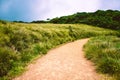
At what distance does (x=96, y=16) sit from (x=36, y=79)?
57.8m

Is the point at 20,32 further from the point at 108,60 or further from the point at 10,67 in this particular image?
the point at 108,60

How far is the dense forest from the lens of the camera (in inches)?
2341

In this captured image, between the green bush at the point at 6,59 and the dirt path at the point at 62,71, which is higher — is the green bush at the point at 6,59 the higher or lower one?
the higher one

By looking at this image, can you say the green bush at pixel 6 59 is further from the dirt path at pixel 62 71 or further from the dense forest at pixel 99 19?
the dense forest at pixel 99 19

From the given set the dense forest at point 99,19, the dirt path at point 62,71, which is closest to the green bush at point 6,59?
the dirt path at point 62,71

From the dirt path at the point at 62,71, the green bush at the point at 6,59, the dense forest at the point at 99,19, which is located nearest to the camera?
the dirt path at the point at 62,71

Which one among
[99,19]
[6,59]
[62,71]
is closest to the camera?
[62,71]

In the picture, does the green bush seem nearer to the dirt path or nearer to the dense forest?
the dirt path

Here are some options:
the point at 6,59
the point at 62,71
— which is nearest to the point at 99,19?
the point at 6,59

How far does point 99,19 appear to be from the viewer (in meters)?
62.6

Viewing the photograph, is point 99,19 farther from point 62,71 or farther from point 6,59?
point 62,71

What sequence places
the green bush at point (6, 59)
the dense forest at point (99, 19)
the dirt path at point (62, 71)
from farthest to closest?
the dense forest at point (99, 19)
the green bush at point (6, 59)
the dirt path at point (62, 71)

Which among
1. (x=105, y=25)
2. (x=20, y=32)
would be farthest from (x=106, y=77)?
(x=105, y=25)

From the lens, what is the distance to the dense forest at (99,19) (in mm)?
59469
